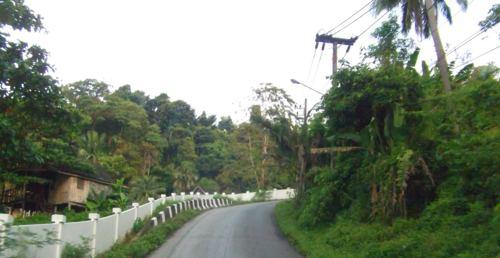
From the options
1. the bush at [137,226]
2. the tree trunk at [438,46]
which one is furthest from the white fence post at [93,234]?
the tree trunk at [438,46]

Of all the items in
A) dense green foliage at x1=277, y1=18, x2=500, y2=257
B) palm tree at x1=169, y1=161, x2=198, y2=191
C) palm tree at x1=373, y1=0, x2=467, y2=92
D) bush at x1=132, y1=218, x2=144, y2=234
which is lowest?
bush at x1=132, y1=218, x2=144, y2=234

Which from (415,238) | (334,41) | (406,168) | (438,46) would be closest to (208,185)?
(334,41)

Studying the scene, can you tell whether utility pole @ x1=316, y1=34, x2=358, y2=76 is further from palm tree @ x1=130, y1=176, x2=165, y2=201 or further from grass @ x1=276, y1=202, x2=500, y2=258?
palm tree @ x1=130, y1=176, x2=165, y2=201

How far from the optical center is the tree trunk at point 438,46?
16.7 meters

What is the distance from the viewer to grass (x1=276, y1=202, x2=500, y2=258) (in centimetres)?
980

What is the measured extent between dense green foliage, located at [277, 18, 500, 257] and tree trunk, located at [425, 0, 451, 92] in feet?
1.48

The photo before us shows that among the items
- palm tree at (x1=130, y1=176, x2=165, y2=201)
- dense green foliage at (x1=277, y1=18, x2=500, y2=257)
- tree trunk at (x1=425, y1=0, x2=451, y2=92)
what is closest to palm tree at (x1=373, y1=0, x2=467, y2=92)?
tree trunk at (x1=425, y1=0, x2=451, y2=92)

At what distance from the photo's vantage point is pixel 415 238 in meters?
11.5

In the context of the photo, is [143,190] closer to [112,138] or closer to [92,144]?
[92,144]

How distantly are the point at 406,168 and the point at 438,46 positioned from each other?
734 centimetres

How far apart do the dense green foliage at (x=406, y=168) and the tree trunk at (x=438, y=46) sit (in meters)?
0.45

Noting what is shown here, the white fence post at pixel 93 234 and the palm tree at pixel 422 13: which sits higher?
the palm tree at pixel 422 13

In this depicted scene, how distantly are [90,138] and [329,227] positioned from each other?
31794 millimetres

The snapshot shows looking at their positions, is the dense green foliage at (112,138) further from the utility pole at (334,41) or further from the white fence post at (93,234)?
the utility pole at (334,41)
